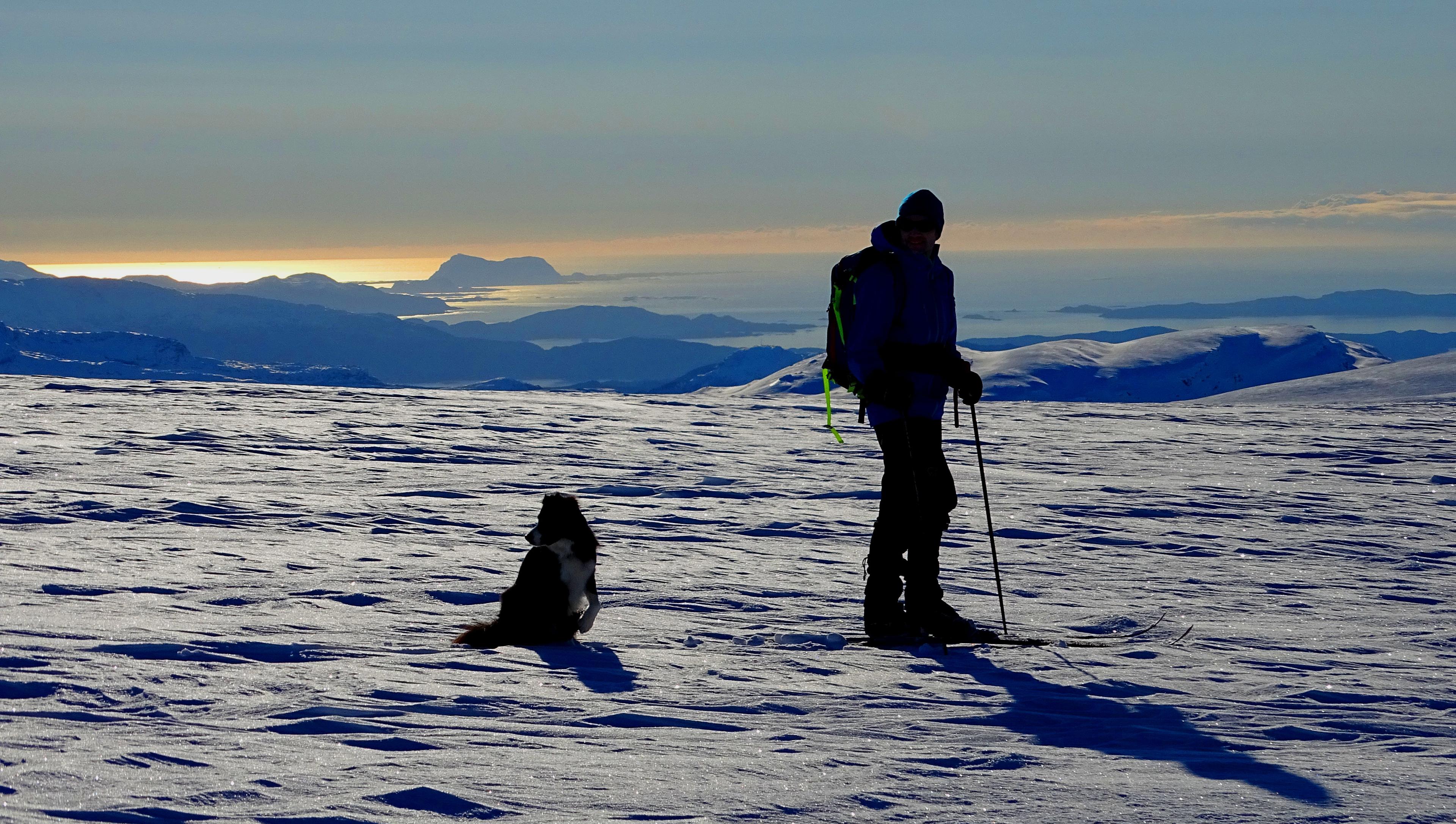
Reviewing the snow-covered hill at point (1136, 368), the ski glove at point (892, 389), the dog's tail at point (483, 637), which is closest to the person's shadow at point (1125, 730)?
the ski glove at point (892, 389)

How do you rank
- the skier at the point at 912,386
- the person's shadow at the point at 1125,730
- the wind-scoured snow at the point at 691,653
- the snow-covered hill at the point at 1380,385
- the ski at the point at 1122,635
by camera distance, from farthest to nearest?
the snow-covered hill at the point at 1380,385
the ski at the point at 1122,635
the skier at the point at 912,386
the person's shadow at the point at 1125,730
the wind-scoured snow at the point at 691,653

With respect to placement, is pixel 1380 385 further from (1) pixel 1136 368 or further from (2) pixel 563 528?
(1) pixel 1136 368

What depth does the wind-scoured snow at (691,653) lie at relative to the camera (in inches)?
113

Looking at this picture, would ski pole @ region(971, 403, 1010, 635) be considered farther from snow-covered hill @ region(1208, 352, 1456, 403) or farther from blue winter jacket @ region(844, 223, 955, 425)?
snow-covered hill @ region(1208, 352, 1456, 403)

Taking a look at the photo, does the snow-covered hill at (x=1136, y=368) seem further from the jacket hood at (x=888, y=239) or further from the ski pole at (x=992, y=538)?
the jacket hood at (x=888, y=239)

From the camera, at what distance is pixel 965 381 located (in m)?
5.01

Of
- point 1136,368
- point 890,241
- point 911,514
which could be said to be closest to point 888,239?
point 890,241

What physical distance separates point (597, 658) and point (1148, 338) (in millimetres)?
200504

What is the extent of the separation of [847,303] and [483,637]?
85.3 inches

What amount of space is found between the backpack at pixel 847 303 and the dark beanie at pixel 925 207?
0.21 m

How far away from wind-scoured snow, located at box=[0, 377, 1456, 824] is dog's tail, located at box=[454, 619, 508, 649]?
0.08 m

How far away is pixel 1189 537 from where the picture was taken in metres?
8.74

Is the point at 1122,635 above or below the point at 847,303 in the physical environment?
below

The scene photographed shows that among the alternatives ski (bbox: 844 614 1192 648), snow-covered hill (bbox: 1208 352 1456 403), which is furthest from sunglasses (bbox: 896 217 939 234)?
snow-covered hill (bbox: 1208 352 1456 403)
